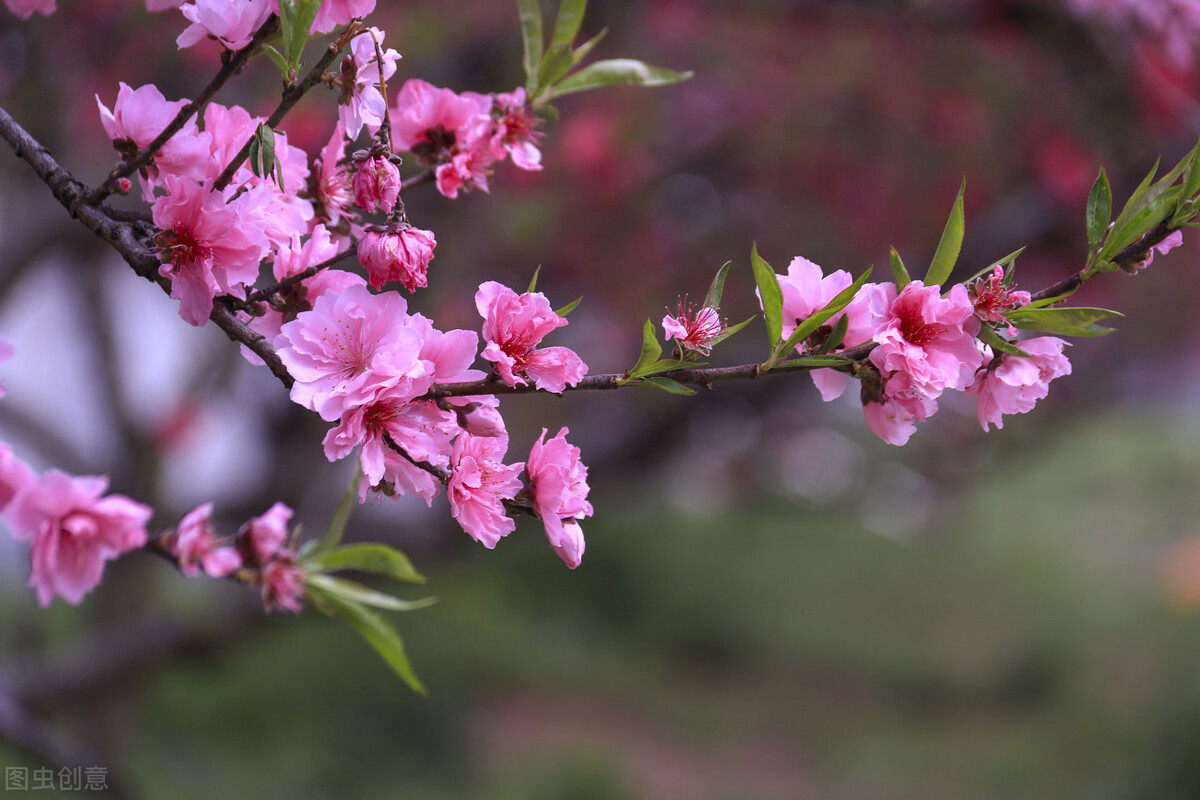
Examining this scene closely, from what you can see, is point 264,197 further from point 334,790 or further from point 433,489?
point 334,790

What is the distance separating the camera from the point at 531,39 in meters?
0.81

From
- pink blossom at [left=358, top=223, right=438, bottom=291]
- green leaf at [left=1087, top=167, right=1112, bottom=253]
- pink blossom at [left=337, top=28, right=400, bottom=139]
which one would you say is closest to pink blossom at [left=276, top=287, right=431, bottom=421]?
pink blossom at [left=358, top=223, right=438, bottom=291]

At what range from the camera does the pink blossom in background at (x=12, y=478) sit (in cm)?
65

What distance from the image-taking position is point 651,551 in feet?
19.4

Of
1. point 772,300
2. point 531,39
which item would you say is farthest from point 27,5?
point 772,300

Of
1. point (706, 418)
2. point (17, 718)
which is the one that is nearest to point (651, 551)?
point (706, 418)

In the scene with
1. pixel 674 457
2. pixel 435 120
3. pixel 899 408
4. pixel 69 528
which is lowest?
pixel 674 457

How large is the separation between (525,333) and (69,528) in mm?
366

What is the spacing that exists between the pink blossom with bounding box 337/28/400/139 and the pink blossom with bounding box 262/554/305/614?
1.44ft

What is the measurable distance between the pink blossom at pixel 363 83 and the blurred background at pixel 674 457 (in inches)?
29.3

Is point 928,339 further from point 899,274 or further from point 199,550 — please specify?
point 199,550

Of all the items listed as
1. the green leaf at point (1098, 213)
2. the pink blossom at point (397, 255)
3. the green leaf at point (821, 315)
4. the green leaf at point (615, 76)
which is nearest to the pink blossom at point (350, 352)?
the pink blossom at point (397, 255)

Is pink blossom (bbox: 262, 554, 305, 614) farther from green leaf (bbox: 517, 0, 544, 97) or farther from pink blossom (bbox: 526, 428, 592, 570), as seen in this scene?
green leaf (bbox: 517, 0, 544, 97)

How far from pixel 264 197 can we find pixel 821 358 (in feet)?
1.22
